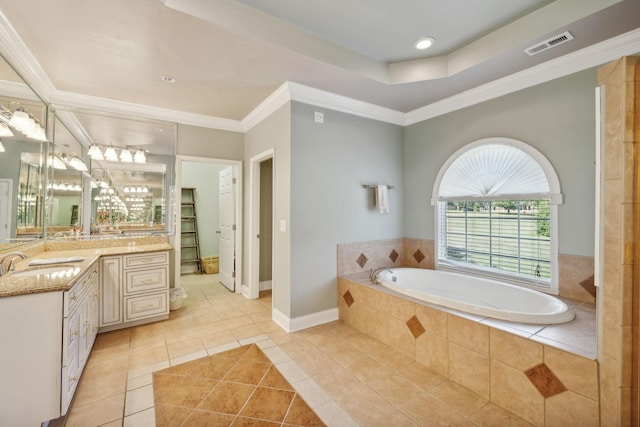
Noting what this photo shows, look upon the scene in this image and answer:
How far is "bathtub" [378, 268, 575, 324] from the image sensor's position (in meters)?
1.96

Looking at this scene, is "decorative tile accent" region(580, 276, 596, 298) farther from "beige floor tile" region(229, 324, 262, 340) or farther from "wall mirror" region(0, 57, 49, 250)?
"wall mirror" region(0, 57, 49, 250)

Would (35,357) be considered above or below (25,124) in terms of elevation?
below

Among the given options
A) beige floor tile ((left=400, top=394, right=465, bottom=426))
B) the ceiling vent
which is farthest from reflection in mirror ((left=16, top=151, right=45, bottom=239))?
the ceiling vent

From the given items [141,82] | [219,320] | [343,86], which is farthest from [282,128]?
[219,320]

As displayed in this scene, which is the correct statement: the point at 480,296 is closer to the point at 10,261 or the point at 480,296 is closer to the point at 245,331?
the point at 245,331

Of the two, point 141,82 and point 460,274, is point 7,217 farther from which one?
point 460,274

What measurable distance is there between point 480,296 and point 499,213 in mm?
917

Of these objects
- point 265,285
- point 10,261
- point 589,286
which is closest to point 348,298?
point 265,285

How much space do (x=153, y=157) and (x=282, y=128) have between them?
1.84m

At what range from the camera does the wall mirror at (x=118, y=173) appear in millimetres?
3080

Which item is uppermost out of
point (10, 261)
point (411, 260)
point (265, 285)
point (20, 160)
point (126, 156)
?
point (126, 156)

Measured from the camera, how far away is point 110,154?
3.37 meters

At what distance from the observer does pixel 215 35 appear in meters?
2.05

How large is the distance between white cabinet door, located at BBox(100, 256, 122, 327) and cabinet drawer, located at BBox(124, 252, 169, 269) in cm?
8
